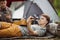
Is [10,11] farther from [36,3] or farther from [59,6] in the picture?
[59,6]

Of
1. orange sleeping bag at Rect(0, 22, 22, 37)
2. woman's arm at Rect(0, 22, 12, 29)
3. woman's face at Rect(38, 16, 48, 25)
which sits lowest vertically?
orange sleeping bag at Rect(0, 22, 22, 37)

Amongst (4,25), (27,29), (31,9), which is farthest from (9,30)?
(31,9)

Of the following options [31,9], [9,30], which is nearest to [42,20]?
[31,9]

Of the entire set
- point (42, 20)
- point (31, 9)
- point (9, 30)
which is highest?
point (31, 9)

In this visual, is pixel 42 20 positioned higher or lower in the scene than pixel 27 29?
higher

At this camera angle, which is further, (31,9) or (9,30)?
(31,9)

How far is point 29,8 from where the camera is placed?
300cm

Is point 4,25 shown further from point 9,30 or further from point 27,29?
point 27,29

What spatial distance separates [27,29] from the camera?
9.41ft

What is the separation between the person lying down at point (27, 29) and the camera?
→ 2.80 m

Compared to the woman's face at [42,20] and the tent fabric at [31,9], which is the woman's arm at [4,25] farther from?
the woman's face at [42,20]

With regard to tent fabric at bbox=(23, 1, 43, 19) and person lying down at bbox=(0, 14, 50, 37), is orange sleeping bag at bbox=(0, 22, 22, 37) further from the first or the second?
tent fabric at bbox=(23, 1, 43, 19)

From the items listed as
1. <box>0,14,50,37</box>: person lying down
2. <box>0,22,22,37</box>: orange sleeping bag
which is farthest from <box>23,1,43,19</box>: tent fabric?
<box>0,22,22,37</box>: orange sleeping bag

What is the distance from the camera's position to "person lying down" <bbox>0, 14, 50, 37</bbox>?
110 inches
